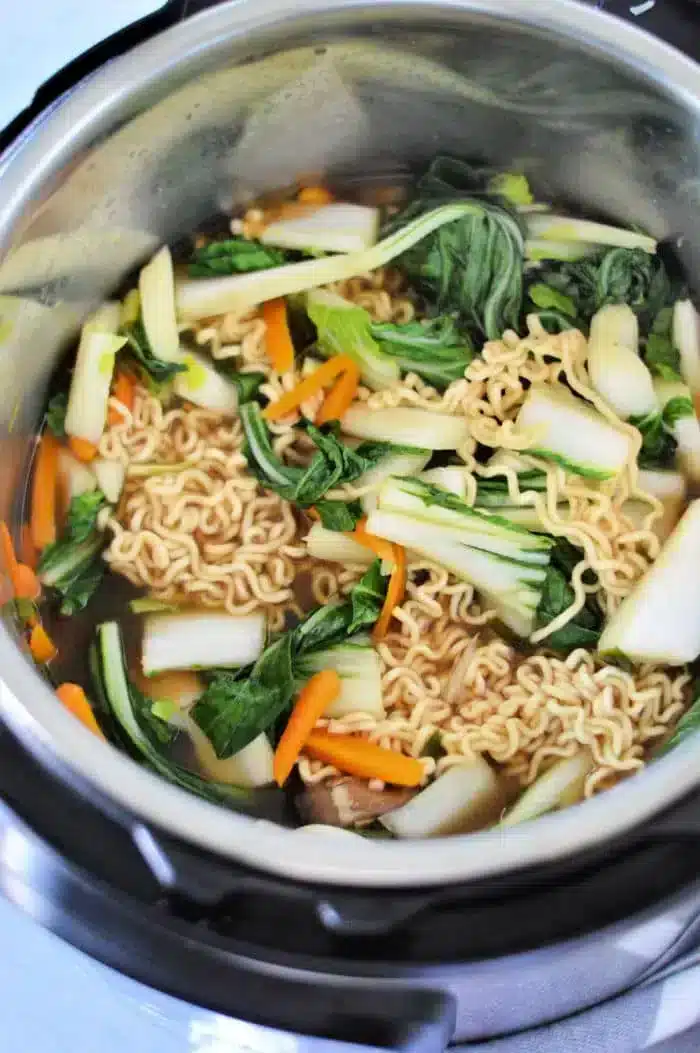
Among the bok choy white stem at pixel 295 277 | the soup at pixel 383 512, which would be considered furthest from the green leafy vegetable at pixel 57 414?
the bok choy white stem at pixel 295 277

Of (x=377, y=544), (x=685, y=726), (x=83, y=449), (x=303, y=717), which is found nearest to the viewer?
(x=685, y=726)

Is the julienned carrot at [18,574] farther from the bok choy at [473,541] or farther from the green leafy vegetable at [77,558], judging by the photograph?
the bok choy at [473,541]

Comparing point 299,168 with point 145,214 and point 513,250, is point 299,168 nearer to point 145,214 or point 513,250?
point 145,214

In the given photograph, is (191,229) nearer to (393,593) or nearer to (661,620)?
(393,593)

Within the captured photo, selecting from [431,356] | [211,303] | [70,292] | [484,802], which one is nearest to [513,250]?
[431,356]

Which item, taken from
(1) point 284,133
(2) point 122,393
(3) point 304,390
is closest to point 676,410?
(3) point 304,390

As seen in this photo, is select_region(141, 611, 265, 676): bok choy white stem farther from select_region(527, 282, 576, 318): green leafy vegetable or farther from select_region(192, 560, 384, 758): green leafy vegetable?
select_region(527, 282, 576, 318): green leafy vegetable
